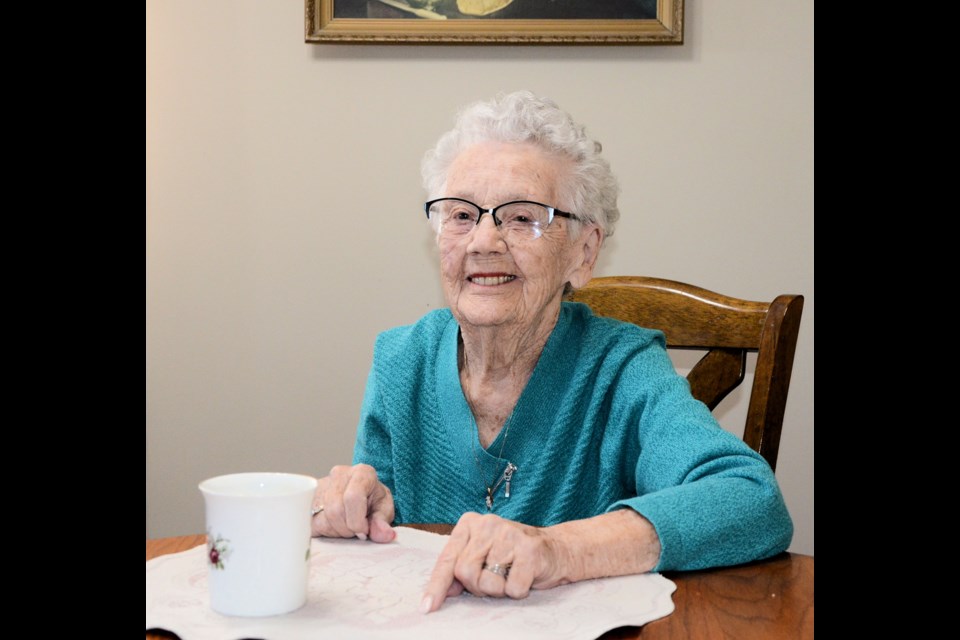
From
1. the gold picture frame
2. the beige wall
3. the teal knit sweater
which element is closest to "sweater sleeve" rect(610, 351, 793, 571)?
the teal knit sweater

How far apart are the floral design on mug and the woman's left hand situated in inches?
7.2

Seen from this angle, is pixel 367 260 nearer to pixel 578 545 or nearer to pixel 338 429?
pixel 338 429

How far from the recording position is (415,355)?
1478mm

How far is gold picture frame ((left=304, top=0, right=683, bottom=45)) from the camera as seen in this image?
7.52 ft

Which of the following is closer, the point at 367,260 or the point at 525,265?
the point at 525,265

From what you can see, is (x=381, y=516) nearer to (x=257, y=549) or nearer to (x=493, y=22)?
(x=257, y=549)

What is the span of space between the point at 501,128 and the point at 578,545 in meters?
0.77

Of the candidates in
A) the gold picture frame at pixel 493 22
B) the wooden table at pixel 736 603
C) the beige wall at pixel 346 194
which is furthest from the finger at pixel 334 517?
the gold picture frame at pixel 493 22

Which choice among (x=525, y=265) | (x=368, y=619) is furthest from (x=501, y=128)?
(x=368, y=619)

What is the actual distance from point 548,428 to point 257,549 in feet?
2.22

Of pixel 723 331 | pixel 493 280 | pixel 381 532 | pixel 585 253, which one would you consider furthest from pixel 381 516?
pixel 723 331

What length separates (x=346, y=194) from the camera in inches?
95.6

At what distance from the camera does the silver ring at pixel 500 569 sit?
846mm

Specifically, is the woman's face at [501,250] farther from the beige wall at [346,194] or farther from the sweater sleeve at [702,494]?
the beige wall at [346,194]
